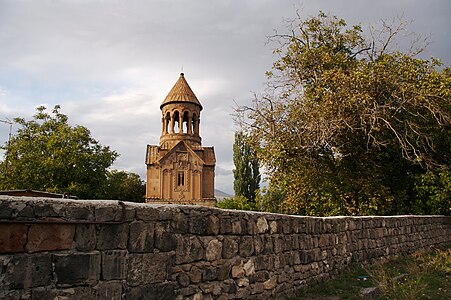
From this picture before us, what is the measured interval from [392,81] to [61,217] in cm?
1241

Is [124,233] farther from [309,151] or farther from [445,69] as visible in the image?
[445,69]

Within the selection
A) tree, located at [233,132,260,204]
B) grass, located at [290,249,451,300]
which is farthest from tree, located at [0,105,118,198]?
grass, located at [290,249,451,300]

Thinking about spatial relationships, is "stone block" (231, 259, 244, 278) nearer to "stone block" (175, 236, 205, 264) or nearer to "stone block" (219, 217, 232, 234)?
"stone block" (219, 217, 232, 234)

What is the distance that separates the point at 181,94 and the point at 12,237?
36.9 meters

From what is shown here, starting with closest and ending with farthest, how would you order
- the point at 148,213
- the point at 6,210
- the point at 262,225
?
the point at 6,210 → the point at 148,213 → the point at 262,225

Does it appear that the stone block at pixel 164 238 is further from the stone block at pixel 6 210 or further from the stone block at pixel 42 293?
the stone block at pixel 6 210

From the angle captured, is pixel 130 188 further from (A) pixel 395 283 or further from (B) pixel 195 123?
(A) pixel 395 283

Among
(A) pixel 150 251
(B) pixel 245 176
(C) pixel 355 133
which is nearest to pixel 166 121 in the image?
(B) pixel 245 176

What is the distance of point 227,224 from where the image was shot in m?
5.13

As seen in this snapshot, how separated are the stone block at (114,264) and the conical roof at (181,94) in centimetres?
3546

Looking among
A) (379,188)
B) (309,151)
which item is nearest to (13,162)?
(309,151)

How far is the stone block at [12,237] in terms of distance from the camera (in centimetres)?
301

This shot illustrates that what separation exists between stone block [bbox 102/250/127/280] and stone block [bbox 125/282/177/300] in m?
0.20

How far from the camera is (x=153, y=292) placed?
13.2 ft
